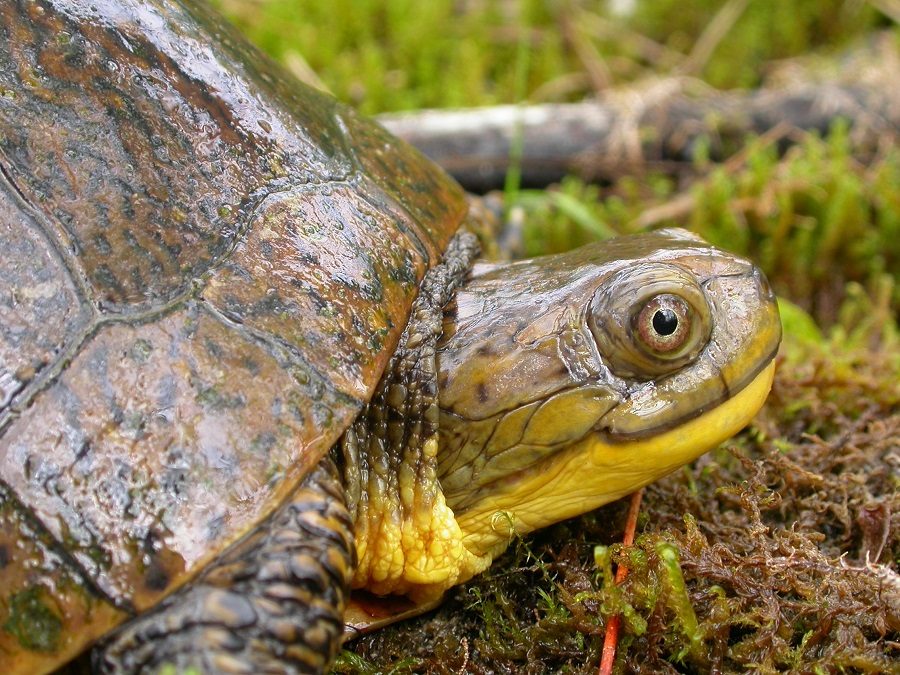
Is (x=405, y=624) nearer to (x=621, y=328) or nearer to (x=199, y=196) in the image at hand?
(x=621, y=328)

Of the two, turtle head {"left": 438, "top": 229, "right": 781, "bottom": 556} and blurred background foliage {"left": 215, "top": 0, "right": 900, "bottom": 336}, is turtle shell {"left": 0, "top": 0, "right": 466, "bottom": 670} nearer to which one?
turtle head {"left": 438, "top": 229, "right": 781, "bottom": 556}

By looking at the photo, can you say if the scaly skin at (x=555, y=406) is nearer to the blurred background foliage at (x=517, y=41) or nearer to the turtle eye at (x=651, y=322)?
the turtle eye at (x=651, y=322)

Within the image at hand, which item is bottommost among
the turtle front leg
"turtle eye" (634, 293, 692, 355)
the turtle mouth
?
the turtle front leg

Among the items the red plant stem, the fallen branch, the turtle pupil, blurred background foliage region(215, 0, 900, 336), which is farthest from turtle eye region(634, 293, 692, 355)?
the fallen branch

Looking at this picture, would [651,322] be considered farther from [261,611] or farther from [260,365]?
[261,611]

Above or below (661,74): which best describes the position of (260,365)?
below

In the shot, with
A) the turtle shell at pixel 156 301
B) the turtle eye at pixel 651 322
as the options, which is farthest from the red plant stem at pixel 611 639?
the turtle shell at pixel 156 301

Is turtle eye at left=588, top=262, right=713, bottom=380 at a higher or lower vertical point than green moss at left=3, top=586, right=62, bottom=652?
higher

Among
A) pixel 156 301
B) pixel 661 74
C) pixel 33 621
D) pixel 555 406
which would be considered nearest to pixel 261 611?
pixel 33 621
